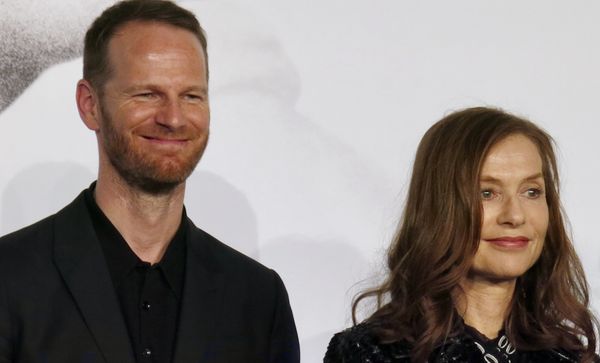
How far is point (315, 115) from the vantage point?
3441mm

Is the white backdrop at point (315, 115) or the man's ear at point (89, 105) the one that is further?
the white backdrop at point (315, 115)

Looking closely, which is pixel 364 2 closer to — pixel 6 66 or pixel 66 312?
pixel 6 66

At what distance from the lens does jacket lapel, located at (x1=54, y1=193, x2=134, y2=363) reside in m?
2.44

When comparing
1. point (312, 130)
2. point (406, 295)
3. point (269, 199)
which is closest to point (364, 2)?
point (312, 130)

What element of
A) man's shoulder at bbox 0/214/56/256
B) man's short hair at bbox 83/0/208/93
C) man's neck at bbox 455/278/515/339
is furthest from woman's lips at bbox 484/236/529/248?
man's shoulder at bbox 0/214/56/256

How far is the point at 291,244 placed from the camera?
3.38 m

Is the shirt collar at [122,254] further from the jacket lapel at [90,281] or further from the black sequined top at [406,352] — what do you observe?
the black sequined top at [406,352]

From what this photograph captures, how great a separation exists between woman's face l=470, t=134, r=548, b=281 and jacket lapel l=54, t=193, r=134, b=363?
768mm

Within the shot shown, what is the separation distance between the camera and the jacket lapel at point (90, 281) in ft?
7.99

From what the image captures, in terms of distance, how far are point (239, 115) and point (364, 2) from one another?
1.74 feet

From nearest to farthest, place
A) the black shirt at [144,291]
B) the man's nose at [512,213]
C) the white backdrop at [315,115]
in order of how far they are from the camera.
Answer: the man's nose at [512,213], the black shirt at [144,291], the white backdrop at [315,115]

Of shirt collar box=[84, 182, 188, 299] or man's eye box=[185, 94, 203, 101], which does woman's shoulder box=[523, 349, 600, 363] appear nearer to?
shirt collar box=[84, 182, 188, 299]

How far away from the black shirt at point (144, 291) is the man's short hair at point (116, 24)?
30cm

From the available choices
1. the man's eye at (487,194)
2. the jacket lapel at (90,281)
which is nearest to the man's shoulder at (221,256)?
the jacket lapel at (90,281)
